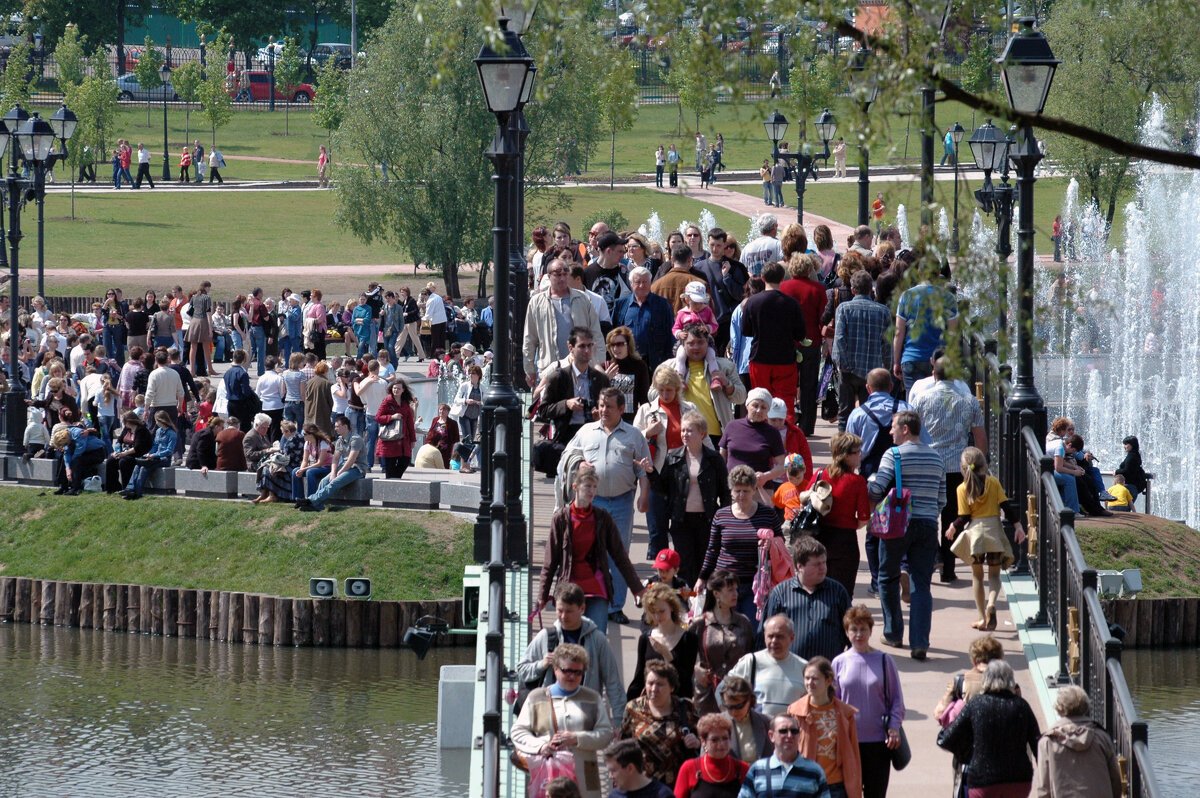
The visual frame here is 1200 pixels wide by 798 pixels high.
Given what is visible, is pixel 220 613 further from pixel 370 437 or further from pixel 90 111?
pixel 90 111

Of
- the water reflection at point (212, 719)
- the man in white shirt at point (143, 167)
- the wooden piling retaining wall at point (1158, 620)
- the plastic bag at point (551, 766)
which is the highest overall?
the man in white shirt at point (143, 167)

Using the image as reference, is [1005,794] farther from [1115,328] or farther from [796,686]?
[1115,328]

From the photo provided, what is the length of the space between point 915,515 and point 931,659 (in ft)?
3.24

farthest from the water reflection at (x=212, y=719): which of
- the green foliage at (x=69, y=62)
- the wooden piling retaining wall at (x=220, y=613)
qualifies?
the green foliage at (x=69, y=62)

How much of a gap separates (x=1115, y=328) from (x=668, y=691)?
36.1 meters

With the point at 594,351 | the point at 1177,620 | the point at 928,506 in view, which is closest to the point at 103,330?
the point at 1177,620

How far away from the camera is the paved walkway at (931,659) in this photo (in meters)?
10.2

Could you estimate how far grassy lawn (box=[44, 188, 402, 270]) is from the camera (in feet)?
183

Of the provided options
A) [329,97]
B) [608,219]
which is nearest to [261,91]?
[329,97]

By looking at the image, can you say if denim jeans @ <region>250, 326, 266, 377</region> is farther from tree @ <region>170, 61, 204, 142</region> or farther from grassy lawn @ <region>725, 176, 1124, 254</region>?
tree @ <region>170, 61, 204, 142</region>

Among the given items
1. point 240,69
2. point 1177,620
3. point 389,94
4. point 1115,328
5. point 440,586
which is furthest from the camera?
point 240,69

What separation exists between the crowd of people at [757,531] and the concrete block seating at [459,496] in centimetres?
785

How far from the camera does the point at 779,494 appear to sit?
38.0 ft

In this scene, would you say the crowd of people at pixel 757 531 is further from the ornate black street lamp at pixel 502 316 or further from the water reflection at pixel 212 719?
the water reflection at pixel 212 719
